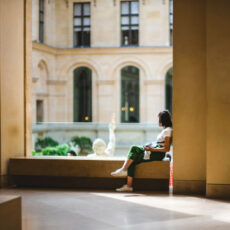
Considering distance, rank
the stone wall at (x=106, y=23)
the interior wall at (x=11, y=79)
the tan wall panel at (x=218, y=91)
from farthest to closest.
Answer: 1. the stone wall at (x=106, y=23)
2. the interior wall at (x=11, y=79)
3. the tan wall panel at (x=218, y=91)

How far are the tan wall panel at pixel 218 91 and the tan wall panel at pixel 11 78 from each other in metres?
4.02

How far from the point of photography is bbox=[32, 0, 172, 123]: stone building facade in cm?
2814

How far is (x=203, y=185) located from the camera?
759 centimetres

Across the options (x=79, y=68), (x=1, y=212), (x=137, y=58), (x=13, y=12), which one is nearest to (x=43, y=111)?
(x=79, y=68)

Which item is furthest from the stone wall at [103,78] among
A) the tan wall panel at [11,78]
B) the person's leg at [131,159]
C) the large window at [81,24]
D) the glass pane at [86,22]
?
the person's leg at [131,159]

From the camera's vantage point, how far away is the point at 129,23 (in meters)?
29.3

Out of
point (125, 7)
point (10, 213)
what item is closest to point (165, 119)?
point (10, 213)

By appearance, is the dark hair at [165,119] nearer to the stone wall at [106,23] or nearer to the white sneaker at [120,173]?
the white sneaker at [120,173]

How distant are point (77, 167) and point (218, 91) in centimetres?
315

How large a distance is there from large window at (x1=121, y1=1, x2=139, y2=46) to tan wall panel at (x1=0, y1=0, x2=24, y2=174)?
2100 cm

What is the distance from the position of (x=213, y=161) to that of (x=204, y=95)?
4.27 feet

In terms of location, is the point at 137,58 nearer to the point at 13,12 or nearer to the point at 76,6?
the point at 76,6

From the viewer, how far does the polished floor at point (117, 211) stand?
530 cm

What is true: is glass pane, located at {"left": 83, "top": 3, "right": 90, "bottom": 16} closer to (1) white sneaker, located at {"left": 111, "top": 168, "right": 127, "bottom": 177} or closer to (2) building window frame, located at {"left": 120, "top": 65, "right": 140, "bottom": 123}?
(2) building window frame, located at {"left": 120, "top": 65, "right": 140, "bottom": 123}
